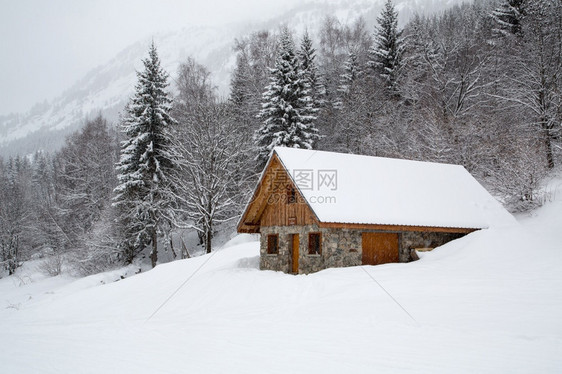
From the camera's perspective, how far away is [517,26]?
29.0m

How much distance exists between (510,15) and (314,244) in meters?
26.3

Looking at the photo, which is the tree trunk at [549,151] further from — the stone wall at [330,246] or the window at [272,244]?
the window at [272,244]

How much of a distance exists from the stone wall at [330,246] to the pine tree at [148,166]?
10.4 metres

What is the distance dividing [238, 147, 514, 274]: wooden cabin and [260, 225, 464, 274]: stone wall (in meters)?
0.04

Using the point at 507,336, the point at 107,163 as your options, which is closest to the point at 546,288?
the point at 507,336

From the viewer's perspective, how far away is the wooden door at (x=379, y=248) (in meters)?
15.4

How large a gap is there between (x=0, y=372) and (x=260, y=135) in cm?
2247

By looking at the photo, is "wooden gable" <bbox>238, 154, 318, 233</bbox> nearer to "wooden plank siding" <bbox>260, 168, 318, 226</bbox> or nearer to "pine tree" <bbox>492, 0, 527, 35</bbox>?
"wooden plank siding" <bbox>260, 168, 318, 226</bbox>

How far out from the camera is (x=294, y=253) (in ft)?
55.7

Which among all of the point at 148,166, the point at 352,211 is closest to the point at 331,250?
the point at 352,211

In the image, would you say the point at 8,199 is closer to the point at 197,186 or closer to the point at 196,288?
the point at 197,186

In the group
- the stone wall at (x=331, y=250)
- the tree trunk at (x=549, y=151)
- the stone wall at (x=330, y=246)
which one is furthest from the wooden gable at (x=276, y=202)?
the tree trunk at (x=549, y=151)

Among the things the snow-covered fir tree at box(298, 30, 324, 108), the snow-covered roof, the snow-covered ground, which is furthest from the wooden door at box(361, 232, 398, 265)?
the snow-covered fir tree at box(298, 30, 324, 108)

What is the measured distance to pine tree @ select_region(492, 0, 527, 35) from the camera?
94.3ft
